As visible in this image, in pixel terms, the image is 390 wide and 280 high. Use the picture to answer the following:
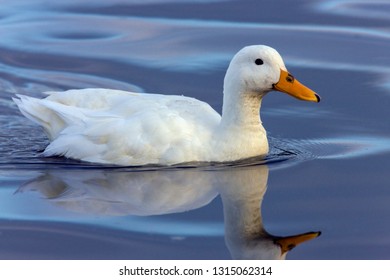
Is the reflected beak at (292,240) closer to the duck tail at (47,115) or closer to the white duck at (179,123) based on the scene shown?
the white duck at (179,123)

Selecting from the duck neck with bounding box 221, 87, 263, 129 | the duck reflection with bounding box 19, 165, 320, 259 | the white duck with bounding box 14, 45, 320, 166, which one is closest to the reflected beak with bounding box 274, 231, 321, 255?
the duck reflection with bounding box 19, 165, 320, 259

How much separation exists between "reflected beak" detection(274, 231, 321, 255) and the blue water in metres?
0.08

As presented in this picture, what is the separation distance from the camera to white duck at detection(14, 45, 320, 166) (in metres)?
11.0

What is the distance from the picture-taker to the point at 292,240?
9.18 meters

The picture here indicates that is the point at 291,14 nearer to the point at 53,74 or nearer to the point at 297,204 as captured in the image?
the point at 53,74

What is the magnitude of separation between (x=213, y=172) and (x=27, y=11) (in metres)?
8.14

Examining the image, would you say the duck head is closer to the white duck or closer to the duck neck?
the white duck

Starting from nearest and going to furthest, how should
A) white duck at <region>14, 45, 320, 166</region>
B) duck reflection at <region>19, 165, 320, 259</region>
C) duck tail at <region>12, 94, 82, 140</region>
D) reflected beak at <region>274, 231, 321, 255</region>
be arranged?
reflected beak at <region>274, 231, 321, 255</region>
duck reflection at <region>19, 165, 320, 259</region>
white duck at <region>14, 45, 320, 166</region>
duck tail at <region>12, 94, 82, 140</region>

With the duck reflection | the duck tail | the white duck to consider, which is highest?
the duck tail

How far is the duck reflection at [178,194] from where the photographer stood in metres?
9.30

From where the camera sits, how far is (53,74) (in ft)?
48.8

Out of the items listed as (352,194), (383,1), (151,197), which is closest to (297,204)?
(352,194)

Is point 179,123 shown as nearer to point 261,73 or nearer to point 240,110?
point 240,110

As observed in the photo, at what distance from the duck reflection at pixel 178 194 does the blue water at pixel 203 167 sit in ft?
0.06
